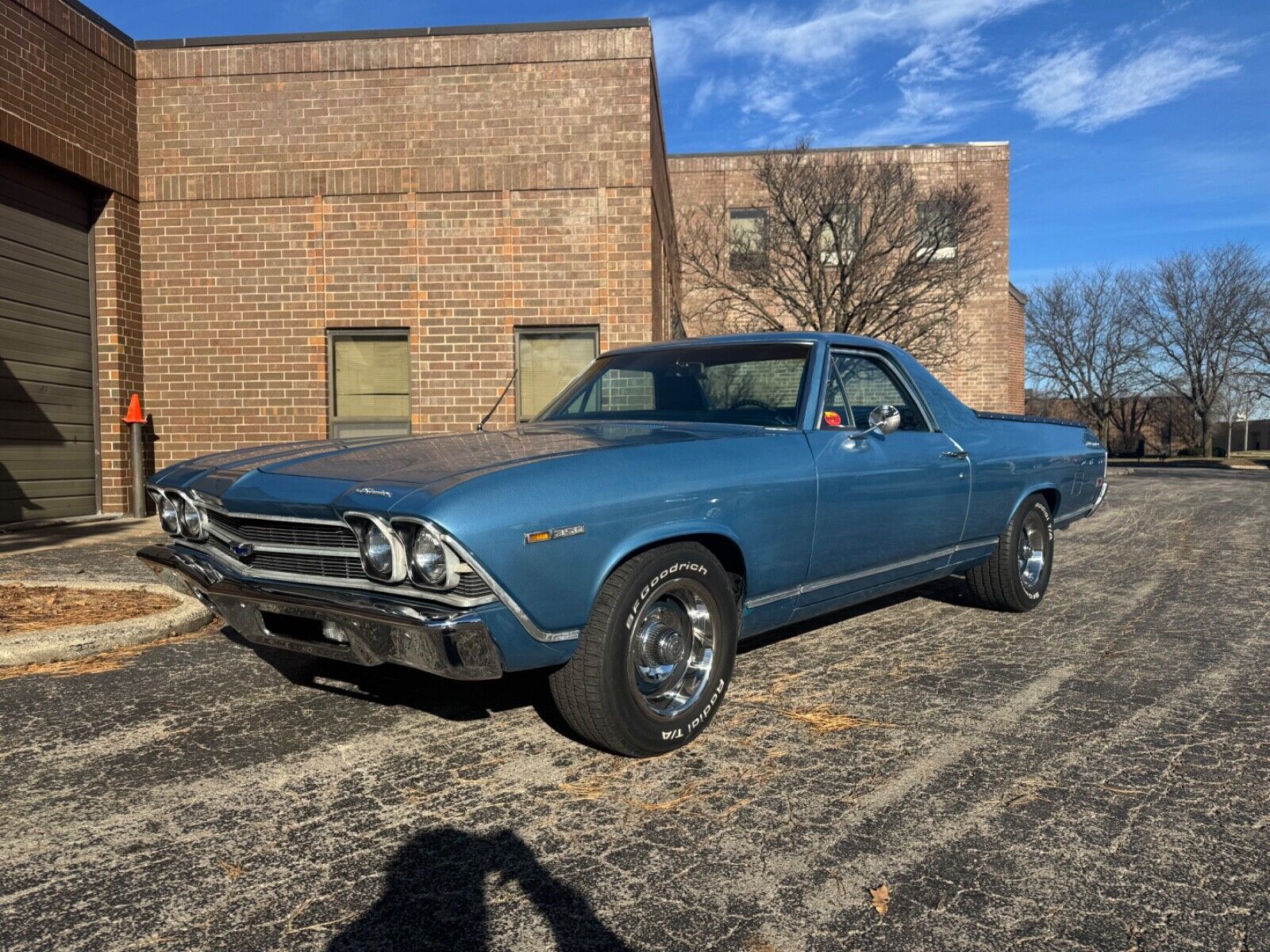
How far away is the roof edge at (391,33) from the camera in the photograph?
1020 centimetres

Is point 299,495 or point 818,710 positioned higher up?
point 299,495

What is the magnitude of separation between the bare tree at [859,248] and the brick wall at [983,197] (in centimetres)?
359

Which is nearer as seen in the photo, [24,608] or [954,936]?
[954,936]

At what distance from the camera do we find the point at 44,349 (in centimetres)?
935

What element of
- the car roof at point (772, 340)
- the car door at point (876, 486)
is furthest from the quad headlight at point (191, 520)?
the car door at point (876, 486)

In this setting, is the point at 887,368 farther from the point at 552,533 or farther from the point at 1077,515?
the point at 552,533

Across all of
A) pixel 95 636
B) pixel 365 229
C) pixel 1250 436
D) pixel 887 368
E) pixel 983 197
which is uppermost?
pixel 983 197

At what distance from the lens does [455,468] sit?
2.99 metres

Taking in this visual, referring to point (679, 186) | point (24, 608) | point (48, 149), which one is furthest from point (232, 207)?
point (679, 186)

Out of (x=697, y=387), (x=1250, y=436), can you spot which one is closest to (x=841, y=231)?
(x=697, y=387)

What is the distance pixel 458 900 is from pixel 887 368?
11.6 ft

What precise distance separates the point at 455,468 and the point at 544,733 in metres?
1.11

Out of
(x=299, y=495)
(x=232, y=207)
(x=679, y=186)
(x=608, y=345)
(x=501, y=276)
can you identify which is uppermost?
(x=679, y=186)

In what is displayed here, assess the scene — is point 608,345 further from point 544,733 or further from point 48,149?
point 544,733
